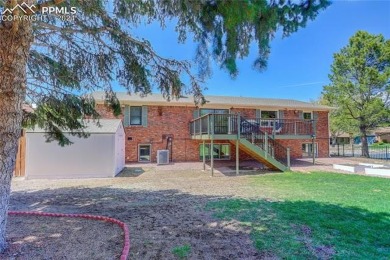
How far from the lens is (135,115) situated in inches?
619

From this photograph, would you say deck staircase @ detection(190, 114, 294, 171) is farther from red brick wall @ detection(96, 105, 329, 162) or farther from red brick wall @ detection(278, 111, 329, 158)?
Result: red brick wall @ detection(278, 111, 329, 158)

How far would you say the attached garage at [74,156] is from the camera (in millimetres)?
10305

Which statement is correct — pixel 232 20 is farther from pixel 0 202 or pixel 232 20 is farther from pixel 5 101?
pixel 0 202

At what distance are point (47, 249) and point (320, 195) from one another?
264 inches

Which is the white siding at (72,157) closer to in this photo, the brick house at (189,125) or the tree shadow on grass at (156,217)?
the tree shadow on grass at (156,217)

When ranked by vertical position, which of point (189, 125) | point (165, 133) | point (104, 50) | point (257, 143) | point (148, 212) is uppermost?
point (104, 50)

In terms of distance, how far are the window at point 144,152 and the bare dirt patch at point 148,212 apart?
555cm

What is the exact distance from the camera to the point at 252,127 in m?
12.1

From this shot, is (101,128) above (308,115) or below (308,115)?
below

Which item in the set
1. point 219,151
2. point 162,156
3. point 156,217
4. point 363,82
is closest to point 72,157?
point 162,156

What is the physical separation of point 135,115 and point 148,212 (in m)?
11.0

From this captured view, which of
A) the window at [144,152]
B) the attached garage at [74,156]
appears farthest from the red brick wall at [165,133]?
the attached garage at [74,156]

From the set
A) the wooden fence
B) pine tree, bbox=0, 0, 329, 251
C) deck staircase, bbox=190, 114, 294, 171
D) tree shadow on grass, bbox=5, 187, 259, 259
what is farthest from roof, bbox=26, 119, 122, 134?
deck staircase, bbox=190, 114, 294, 171

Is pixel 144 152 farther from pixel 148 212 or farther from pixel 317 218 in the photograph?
pixel 317 218
